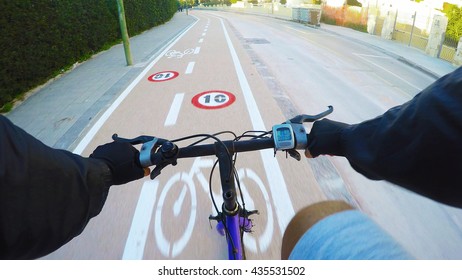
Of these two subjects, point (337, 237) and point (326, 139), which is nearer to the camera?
point (337, 237)

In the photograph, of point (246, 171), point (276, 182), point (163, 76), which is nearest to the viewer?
point (276, 182)

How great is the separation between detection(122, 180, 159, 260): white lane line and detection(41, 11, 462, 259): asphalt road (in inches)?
0.5

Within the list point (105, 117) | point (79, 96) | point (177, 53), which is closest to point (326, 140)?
point (105, 117)

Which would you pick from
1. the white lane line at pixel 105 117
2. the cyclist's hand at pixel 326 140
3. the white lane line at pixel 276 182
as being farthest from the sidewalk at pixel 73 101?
the cyclist's hand at pixel 326 140

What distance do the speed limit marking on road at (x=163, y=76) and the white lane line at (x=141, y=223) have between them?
4.80 metres

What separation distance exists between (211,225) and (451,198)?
2.04 metres

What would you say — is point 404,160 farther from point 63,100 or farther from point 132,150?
point 63,100

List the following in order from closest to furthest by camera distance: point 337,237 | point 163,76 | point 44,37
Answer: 1. point 337,237
2. point 44,37
3. point 163,76

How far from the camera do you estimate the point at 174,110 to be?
5.15m

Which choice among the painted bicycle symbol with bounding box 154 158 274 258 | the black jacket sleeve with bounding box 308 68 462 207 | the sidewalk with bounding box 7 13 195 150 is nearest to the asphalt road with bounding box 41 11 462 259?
the painted bicycle symbol with bounding box 154 158 274 258

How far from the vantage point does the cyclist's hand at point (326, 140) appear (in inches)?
51.3

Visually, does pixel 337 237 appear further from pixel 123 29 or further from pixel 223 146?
pixel 123 29

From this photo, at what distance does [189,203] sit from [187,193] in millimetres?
171

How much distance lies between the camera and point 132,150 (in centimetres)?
132
